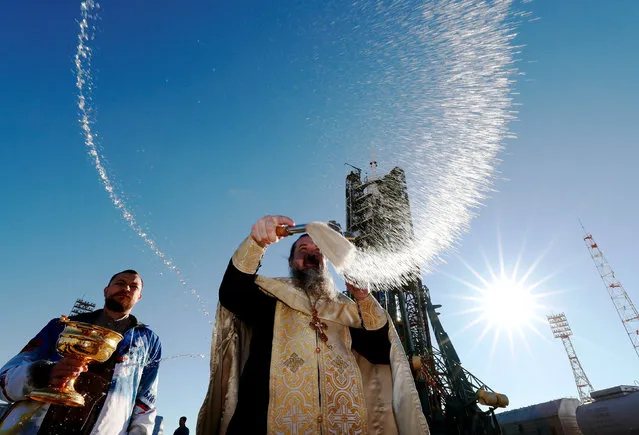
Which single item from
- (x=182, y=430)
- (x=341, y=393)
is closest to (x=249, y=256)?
(x=341, y=393)

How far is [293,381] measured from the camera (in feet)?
8.93

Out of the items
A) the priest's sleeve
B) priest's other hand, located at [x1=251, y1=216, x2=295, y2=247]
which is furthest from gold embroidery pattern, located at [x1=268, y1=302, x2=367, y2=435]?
priest's other hand, located at [x1=251, y1=216, x2=295, y2=247]

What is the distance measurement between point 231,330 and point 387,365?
1.41 meters

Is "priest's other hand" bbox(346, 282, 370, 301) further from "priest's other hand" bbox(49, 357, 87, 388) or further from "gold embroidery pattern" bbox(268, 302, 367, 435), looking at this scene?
"priest's other hand" bbox(49, 357, 87, 388)

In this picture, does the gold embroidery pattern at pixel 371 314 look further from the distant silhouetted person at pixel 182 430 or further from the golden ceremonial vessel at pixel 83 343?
the distant silhouetted person at pixel 182 430

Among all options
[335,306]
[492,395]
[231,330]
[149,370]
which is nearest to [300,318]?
[335,306]

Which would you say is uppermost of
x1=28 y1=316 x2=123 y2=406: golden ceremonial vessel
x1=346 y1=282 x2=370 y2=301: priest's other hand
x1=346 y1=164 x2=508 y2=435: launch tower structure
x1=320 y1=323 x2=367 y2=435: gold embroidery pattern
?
x1=346 y1=164 x2=508 y2=435: launch tower structure

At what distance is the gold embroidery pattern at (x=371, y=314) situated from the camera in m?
2.97

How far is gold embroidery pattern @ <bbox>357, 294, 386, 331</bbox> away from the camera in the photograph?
2969 mm

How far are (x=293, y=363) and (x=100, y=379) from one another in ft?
5.42

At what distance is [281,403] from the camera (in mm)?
2592

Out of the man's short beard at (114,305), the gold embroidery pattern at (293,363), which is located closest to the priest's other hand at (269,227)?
the gold embroidery pattern at (293,363)

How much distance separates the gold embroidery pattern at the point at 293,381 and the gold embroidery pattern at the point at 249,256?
58cm

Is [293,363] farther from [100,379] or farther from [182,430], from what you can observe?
[182,430]
